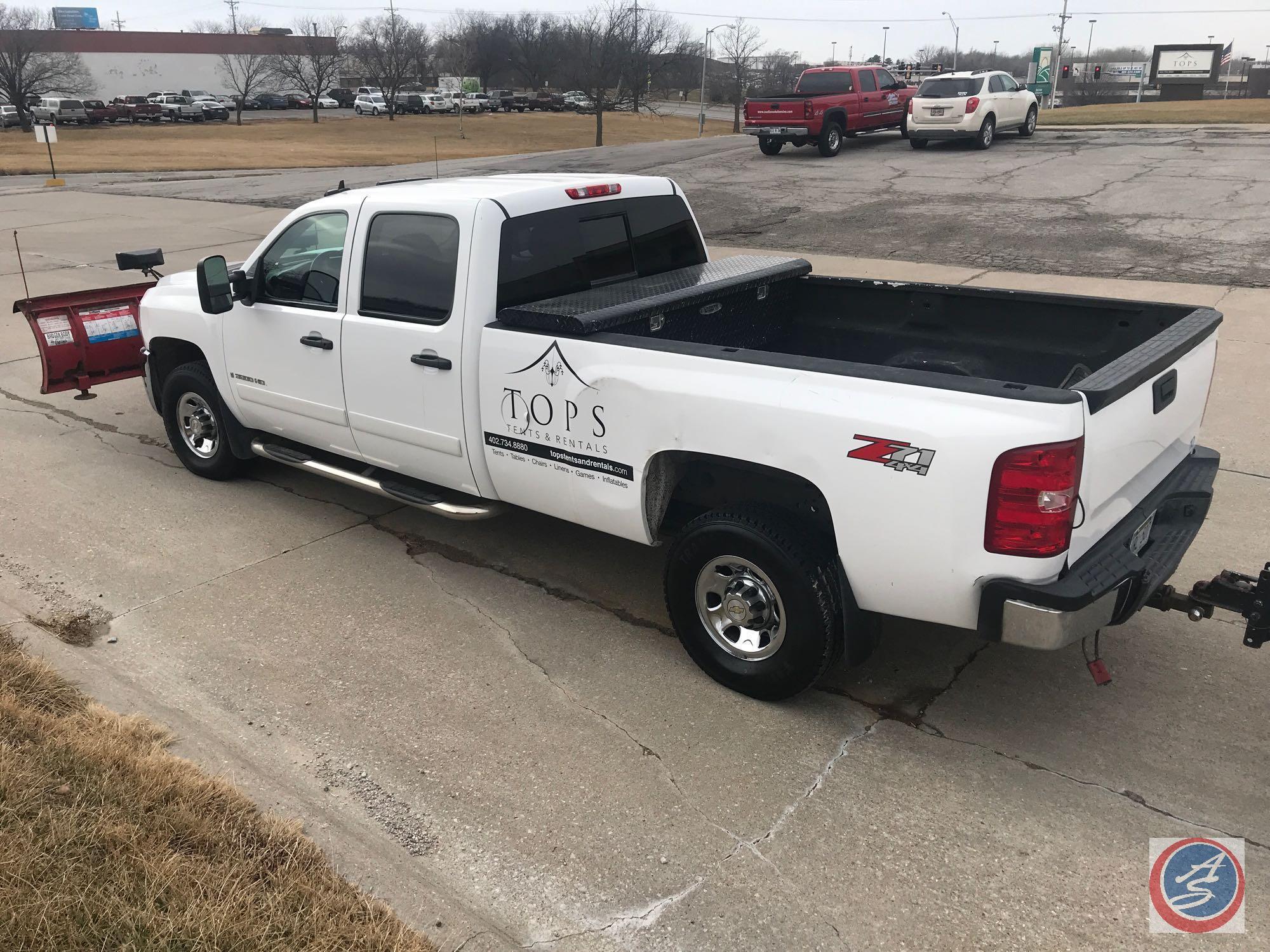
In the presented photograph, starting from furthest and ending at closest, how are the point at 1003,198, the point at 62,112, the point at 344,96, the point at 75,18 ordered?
the point at 75,18 → the point at 344,96 → the point at 62,112 → the point at 1003,198

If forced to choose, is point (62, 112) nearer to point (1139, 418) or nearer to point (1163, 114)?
point (1163, 114)

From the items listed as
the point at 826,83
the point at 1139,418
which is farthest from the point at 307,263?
the point at 826,83

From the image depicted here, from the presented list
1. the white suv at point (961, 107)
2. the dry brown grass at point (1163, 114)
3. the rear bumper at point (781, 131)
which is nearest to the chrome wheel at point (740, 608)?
the rear bumper at point (781, 131)

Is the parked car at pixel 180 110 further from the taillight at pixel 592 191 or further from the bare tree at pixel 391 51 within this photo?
the taillight at pixel 592 191

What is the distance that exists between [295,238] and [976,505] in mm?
3944

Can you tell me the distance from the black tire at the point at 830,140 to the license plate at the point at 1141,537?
22.2 meters

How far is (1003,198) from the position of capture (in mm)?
17703

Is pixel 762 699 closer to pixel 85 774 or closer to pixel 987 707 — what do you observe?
pixel 987 707

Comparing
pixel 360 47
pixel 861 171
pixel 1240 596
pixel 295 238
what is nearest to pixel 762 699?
pixel 1240 596

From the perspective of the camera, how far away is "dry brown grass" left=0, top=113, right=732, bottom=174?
37.4 metres

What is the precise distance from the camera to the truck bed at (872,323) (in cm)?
413

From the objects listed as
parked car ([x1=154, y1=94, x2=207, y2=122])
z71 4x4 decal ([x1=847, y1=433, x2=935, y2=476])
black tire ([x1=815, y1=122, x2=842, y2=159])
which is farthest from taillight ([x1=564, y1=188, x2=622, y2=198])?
parked car ([x1=154, y1=94, x2=207, y2=122])

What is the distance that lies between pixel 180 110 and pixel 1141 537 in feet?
254

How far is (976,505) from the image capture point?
10.5 ft
